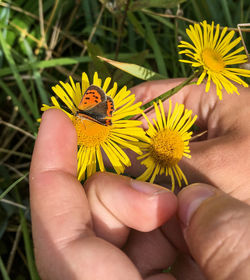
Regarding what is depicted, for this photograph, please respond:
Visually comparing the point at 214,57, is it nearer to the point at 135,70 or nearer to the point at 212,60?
the point at 212,60

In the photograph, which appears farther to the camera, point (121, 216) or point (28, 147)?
point (28, 147)

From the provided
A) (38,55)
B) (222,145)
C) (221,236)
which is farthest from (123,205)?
(38,55)

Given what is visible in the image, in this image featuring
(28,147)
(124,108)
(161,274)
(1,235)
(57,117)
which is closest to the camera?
(57,117)

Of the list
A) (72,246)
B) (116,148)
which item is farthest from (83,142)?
(72,246)

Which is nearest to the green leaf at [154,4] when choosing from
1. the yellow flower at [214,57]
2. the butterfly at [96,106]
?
the yellow flower at [214,57]

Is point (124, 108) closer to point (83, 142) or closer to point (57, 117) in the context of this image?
point (83, 142)

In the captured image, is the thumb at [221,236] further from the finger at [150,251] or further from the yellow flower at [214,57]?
the yellow flower at [214,57]
